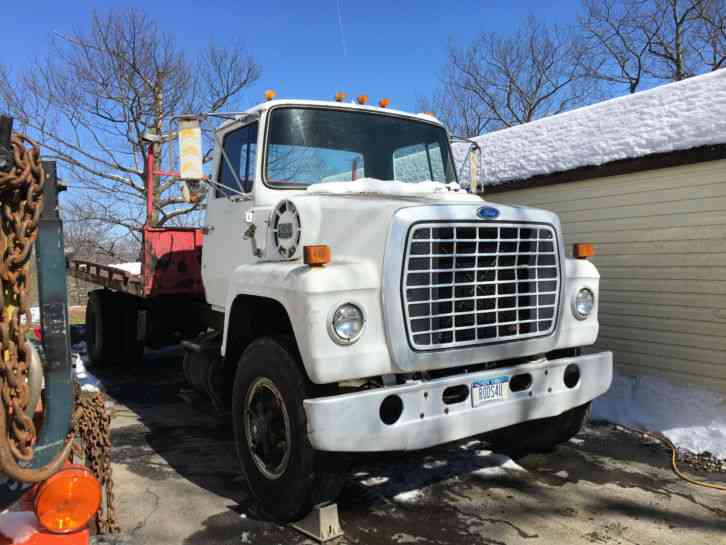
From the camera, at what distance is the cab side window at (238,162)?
440 cm

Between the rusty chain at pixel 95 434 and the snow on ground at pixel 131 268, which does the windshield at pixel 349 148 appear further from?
the snow on ground at pixel 131 268

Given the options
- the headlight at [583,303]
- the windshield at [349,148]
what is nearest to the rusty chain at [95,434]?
the windshield at [349,148]

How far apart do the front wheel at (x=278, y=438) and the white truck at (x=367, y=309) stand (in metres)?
0.01

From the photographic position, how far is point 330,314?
301 centimetres

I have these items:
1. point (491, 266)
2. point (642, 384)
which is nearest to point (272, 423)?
point (491, 266)

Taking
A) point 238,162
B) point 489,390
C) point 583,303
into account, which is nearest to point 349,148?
point 238,162

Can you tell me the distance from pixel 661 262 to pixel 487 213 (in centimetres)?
370

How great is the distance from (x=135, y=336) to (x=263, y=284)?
17.1ft

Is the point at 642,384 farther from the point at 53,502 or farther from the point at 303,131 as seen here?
the point at 53,502

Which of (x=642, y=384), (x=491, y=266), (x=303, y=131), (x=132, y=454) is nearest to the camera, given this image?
(x=491, y=266)

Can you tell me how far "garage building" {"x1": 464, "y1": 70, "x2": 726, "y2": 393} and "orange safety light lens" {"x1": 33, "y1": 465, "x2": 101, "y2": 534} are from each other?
5724mm

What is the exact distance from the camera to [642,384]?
6125 mm

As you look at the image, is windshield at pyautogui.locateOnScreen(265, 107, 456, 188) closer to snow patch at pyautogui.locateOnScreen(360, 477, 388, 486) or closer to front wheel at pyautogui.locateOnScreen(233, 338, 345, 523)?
front wheel at pyautogui.locateOnScreen(233, 338, 345, 523)

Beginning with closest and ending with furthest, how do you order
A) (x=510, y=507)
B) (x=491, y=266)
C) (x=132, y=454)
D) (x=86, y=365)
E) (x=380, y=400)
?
(x=380, y=400) < (x=491, y=266) < (x=510, y=507) < (x=132, y=454) < (x=86, y=365)
